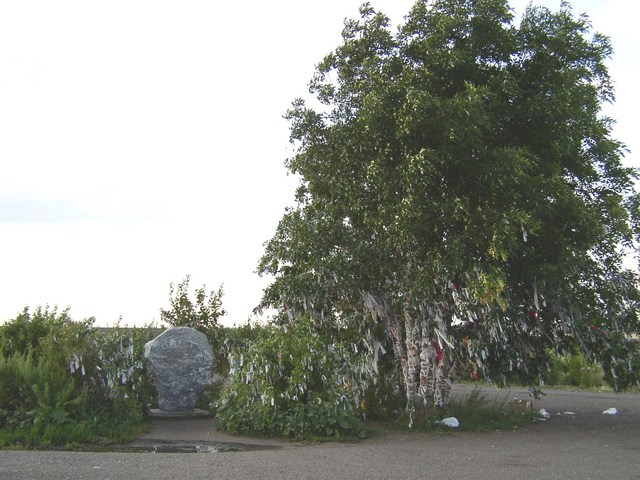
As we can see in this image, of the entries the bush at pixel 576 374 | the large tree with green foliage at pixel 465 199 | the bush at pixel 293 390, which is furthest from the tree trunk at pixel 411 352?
the bush at pixel 576 374

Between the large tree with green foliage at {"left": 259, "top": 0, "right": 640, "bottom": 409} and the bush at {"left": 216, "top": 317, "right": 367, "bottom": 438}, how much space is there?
1.43m

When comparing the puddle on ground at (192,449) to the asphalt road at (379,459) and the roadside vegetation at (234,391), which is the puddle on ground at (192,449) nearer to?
the asphalt road at (379,459)

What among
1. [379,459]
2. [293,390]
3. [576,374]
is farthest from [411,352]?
[576,374]

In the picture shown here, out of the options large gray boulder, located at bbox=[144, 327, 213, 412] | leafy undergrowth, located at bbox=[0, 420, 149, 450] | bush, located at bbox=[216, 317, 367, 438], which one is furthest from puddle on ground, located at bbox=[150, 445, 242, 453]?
large gray boulder, located at bbox=[144, 327, 213, 412]

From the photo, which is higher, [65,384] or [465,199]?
[465,199]

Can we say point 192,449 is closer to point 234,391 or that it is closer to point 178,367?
point 234,391

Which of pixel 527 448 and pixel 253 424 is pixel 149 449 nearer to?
pixel 253 424

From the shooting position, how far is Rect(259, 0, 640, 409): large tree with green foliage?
11305 mm

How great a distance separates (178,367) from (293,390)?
3.70 m

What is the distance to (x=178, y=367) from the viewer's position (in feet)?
44.6

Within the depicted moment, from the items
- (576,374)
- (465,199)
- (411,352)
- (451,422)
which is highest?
(465,199)

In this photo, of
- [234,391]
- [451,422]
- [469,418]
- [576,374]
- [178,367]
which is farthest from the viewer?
[576,374]

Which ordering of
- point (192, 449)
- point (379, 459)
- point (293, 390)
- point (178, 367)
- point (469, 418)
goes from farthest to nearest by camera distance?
point (178, 367), point (469, 418), point (293, 390), point (192, 449), point (379, 459)

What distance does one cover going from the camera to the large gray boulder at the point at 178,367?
44.3 ft
